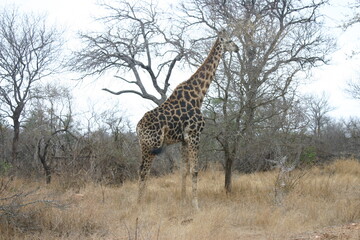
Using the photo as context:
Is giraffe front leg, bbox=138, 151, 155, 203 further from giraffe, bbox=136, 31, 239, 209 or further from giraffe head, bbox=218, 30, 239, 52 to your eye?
giraffe head, bbox=218, 30, 239, 52

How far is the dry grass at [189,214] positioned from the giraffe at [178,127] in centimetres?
77

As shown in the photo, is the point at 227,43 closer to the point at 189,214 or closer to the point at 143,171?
the point at 143,171

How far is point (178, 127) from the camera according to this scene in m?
8.85

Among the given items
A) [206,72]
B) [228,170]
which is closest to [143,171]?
[228,170]

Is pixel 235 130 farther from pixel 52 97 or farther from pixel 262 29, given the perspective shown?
pixel 52 97

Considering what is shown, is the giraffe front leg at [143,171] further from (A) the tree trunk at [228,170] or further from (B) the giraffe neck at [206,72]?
(A) the tree trunk at [228,170]

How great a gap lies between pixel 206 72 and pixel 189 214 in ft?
10.9

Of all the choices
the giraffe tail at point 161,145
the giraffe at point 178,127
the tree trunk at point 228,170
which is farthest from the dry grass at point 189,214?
the giraffe tail at point 161,145

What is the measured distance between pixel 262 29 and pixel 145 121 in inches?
134

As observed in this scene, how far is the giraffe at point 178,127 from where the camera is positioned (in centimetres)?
869

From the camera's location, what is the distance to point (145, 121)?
8766 millimetres

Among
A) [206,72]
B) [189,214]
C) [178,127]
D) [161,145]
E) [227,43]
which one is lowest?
[189,214]

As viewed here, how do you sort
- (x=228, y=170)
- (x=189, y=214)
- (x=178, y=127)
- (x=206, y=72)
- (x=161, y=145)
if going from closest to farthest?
(x=189, y=214) < (x=161, y=145) < (x=178, y=127) < (x=206, y=72) < (x=228, y=170)

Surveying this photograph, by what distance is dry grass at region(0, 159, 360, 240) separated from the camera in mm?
6102
